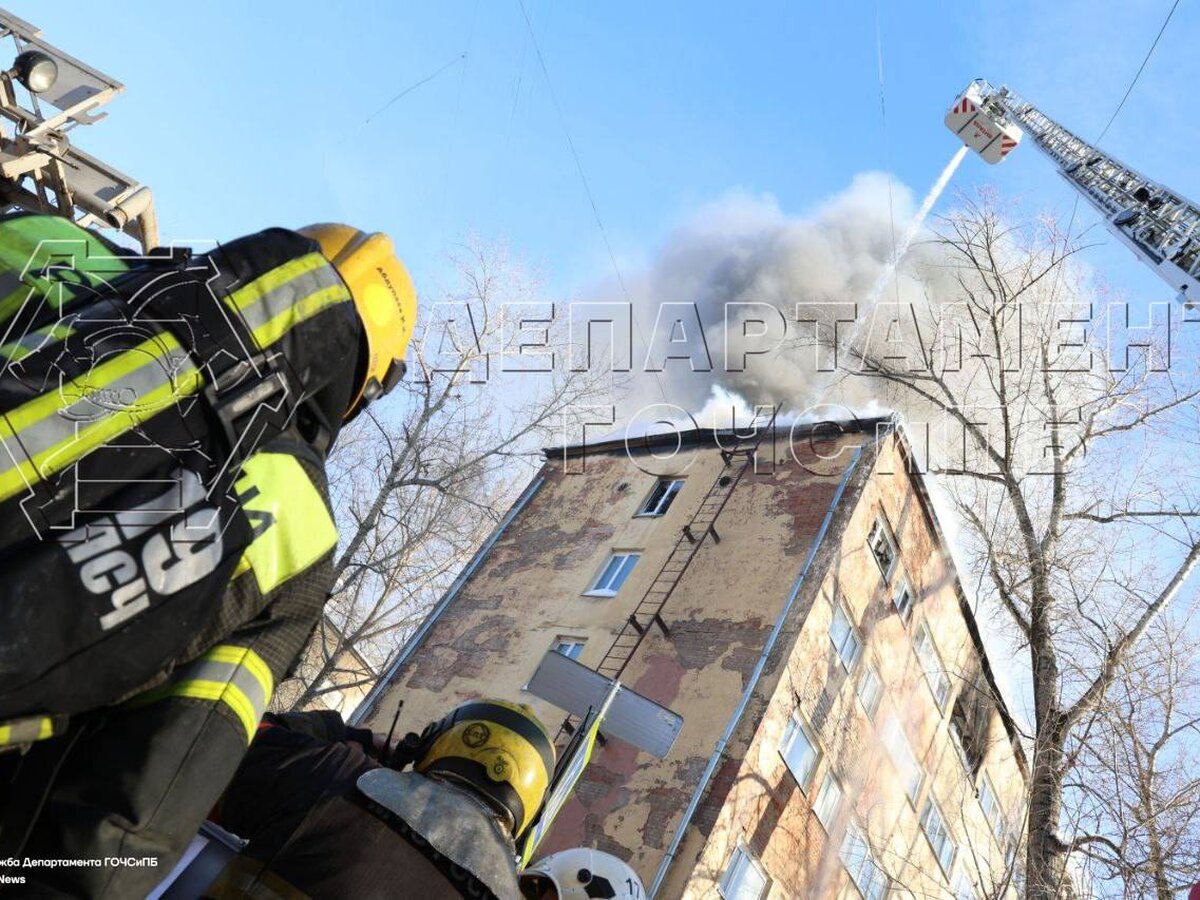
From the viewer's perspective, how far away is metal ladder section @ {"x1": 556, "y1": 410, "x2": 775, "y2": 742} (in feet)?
49.2

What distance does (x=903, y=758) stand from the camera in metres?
16.2

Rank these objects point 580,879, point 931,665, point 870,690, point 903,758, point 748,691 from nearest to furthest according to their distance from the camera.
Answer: point 580,879 → point 748,691 → point 870,690 → point 903,758 → point 931,665

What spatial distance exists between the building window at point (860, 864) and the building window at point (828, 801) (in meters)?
0.45

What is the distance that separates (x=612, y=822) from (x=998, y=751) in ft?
36.3

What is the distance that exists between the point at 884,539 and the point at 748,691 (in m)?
4.46

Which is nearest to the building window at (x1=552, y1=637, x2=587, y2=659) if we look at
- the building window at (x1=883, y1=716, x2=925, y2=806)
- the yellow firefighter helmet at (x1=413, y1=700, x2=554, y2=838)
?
the building window at (x1=883, y1=716, x2=925, y2=806)

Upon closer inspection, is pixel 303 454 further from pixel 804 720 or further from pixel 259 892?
pixel 804 720

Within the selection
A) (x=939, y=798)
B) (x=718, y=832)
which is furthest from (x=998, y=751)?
(x=718, y=832)

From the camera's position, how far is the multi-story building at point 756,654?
12.9 metres

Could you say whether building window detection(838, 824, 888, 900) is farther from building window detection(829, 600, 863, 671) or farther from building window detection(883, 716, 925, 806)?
building window detection(829, 600, 863, 671)

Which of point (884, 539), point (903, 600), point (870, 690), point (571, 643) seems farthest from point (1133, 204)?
point (571, 643)

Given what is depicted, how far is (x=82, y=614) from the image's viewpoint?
84.7 inches

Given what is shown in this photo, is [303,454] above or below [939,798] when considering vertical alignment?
below

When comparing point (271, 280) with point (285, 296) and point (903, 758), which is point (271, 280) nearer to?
point (285, 296)
